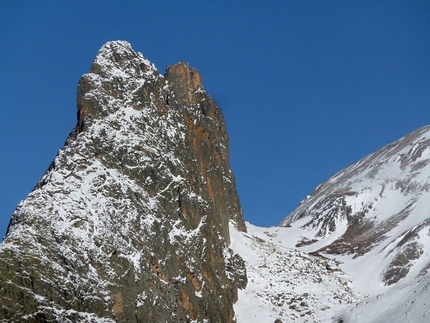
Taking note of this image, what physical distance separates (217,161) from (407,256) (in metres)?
21.5

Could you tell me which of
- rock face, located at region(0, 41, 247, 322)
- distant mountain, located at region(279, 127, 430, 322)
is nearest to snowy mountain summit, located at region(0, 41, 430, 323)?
rock face, located at region(0, 41, 247, 322)

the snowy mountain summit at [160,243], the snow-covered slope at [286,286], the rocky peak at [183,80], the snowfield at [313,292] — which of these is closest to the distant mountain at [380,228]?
the snowfield at [313,292]

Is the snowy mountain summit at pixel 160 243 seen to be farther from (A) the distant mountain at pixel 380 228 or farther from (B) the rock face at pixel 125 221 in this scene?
(A) the distant mountain at pixel 380 228

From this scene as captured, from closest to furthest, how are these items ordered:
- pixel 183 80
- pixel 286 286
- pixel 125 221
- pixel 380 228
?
pixel 125 221
pixel 286 286
pixel 183 80
pixel 380 228

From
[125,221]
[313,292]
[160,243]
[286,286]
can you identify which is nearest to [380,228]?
[313,292]

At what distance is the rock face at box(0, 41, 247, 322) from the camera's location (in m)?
46.0

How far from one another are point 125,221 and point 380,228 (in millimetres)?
53854

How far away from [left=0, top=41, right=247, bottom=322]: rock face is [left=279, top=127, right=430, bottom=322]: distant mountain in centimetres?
1419

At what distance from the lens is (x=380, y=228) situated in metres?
99.5

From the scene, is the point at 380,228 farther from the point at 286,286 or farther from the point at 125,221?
the point at 125,221

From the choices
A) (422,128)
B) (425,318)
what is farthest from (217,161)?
(422,128)

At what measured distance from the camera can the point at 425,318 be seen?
5112 centimetres

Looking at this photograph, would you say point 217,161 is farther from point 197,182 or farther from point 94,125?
point 94,125

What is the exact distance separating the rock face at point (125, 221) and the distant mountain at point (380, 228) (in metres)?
14.2
